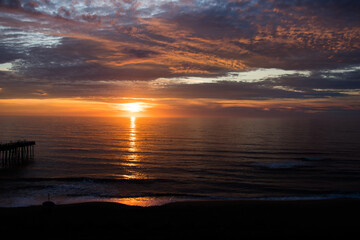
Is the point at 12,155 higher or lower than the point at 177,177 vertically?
higher

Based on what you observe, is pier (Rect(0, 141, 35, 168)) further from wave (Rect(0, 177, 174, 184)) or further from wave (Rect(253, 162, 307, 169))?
wave (Rect(253, 162, 307, 169))

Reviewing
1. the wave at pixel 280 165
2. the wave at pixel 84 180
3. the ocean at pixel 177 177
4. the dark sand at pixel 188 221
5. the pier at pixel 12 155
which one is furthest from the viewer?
the pier at pixel 12 155

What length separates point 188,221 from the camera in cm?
1788

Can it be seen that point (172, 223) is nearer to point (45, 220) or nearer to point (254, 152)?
point (45, 220)

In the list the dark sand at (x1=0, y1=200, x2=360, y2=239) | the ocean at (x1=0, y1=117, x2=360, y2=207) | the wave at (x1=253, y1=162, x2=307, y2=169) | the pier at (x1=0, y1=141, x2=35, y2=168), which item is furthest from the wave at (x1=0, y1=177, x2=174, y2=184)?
the wave at (x1=253, y1=162, x2=307, y2=169)

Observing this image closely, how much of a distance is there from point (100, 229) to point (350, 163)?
1575 inches

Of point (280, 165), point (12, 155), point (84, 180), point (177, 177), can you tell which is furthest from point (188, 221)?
point (12, 155)

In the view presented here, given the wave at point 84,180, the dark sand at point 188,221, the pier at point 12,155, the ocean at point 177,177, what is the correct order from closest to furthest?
1. the dark sand at point 188,221
2. the ocean at point 177,177
3. the wave at point 84,180
4. the pier at point 12,155

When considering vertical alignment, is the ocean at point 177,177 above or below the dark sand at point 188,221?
below

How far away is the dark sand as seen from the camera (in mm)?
15609

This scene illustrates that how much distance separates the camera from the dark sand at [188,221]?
615 inches

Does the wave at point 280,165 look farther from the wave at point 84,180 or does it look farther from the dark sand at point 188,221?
the wave at point 84,180

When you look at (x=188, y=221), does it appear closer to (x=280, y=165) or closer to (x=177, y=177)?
→ (x=177, y=177)

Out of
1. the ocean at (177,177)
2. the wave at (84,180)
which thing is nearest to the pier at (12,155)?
the ocean at (177,177)
